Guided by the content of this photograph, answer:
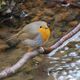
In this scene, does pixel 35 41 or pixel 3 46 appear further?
pixel 3 46

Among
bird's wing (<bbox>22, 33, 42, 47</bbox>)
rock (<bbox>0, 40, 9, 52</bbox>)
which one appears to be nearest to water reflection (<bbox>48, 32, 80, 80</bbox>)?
bird's wing (<bbox>22, 33, 42, 47</bbox>)

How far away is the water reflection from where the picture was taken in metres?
4.33

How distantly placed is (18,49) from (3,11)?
989mm

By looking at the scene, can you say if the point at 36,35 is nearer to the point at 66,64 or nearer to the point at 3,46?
the point at 66,64

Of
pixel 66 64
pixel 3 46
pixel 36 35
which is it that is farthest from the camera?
pixel 3 46

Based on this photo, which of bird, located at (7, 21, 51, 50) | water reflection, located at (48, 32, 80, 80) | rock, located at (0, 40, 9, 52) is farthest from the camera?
rock, located at (0, 40, 9, 52)

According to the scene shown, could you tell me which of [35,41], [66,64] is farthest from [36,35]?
[66,64]

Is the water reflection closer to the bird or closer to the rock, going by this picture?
the bird

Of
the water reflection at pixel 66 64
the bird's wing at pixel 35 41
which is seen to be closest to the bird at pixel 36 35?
the bird's wing at pixel 35 41

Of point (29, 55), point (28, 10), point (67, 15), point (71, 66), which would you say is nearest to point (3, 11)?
point (28, 10)

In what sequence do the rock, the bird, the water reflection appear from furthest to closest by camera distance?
the rock < the water reflection < the bird

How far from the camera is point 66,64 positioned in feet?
15.1

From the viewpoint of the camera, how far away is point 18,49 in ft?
16.1

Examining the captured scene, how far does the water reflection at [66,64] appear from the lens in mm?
4328
